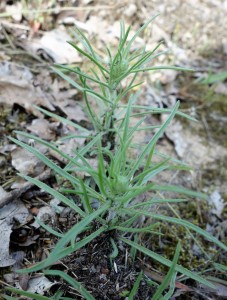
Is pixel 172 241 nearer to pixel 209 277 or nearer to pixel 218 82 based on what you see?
pixel 209 277

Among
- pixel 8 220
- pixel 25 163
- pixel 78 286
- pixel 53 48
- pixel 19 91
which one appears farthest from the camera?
pixel 53 48

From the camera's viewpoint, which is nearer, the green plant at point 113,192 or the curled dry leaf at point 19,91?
the green plant at point 113,192

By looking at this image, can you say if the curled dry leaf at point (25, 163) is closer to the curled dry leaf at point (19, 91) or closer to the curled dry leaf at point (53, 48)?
the curled dry leaf at point (19, 91)

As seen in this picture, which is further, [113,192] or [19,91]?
[19,91]

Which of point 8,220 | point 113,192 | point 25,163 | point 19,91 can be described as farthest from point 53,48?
point 113,192

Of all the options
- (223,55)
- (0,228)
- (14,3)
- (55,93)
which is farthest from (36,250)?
(223,55)

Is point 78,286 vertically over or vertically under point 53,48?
under

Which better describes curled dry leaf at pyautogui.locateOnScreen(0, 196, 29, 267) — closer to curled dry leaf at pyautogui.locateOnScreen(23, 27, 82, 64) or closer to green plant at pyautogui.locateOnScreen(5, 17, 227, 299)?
green plant at pyautogui.locateOnScreen(5, 17, 227, 299)

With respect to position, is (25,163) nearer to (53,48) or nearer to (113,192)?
(113,192)

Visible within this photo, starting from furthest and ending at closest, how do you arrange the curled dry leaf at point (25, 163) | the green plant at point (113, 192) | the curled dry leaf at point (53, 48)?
the curled dry leaf at point (53, 48), the curled dry leaf at point (25, 163), the green plant at point (113, 192)

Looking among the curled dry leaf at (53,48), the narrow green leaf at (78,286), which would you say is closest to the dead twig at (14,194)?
the narrow green leaf at (78,286)

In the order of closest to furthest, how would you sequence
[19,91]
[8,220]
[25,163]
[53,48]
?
[8,220], [25,163], [19,91], [53,48]

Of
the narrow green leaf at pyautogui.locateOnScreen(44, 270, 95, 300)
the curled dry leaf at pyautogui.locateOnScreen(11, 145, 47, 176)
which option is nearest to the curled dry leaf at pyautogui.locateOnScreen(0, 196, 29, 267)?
the curled dry leaf at pyautogui.locateOnScreen(11, 145, 47, 176)
